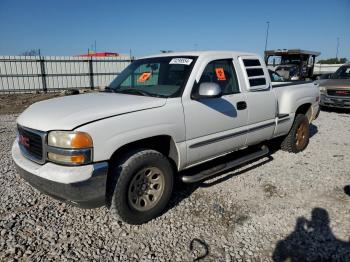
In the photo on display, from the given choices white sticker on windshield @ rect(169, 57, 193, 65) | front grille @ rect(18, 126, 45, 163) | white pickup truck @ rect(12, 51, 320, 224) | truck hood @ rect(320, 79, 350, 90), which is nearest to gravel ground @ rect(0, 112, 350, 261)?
white pickup truck @ rect(12, 51, 320, 224)

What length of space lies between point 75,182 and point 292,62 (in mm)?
18159

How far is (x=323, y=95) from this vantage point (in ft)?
35.3

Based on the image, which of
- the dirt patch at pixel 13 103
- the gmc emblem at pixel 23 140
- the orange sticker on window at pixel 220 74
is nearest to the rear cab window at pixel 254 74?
the orange sticker on window at pixel 220 74

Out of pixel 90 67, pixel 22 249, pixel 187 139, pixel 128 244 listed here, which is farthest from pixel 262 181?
pixel 90 67

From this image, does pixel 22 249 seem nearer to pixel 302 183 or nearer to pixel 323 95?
pixel 302 183

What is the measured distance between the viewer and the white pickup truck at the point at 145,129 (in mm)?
2736

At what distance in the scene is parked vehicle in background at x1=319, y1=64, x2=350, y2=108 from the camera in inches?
399

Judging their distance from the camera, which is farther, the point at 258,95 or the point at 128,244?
the point at 258,95

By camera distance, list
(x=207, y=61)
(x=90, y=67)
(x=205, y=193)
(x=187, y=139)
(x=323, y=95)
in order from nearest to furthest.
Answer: (x=187, y=139) < (x=207, y=61) < (x=205, y=193) < (x=323, y=95) < (x=90, y=67)

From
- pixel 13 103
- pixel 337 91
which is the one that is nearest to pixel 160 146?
pixel 337 91

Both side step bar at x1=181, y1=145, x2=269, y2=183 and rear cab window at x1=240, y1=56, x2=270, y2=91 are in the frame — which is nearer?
side step bar at x1=181, y1=145, x2=269, y2=183

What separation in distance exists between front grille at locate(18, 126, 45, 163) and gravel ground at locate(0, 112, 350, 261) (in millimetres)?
817

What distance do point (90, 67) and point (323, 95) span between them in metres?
13.2

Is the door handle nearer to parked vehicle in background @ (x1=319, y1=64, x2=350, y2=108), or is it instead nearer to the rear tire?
the rear tire
